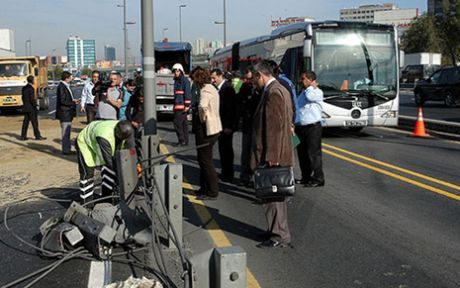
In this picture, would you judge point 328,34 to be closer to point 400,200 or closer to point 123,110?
point 123,110

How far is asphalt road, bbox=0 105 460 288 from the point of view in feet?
16.3

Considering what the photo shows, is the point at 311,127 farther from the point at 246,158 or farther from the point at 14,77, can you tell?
the point at 14,77

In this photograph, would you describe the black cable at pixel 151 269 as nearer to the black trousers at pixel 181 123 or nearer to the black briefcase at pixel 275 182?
the black briefcase at pixel 275 182

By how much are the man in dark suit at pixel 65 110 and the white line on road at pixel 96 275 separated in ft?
25.0

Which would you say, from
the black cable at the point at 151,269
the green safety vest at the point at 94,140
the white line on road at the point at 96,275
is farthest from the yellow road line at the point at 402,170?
the white line on road at the point at 96,275

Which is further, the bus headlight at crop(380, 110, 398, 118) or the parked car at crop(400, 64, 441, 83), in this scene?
the parked car at crop(400, 64, 441, 83)

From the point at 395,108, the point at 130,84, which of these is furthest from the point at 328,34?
the point at 130,84

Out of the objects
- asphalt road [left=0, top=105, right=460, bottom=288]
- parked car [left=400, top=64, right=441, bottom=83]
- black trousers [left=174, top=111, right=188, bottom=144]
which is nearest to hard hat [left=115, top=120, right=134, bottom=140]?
asphalt road [left=0, top=105, right=460, bottom=288]

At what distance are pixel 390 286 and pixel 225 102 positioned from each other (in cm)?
468

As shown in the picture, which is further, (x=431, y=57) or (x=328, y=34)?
(x=431, y=57)

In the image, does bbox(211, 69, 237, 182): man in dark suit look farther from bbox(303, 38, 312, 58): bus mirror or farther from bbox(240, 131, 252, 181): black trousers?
bbox(303, 38, 312, 58): bus mirror

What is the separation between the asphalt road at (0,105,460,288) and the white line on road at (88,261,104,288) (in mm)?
66

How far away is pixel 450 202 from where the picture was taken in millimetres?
7574

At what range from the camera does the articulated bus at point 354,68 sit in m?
14.6
